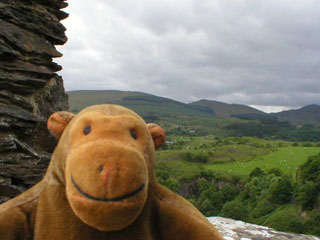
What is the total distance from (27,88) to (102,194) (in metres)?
3.71

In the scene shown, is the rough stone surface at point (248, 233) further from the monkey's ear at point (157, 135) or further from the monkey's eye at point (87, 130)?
the monkey's eye at point (87, 130)

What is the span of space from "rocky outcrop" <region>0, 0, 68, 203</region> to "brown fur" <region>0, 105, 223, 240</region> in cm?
233

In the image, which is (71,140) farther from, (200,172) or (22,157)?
(200,172)

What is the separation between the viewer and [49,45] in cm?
527

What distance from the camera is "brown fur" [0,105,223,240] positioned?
1.51m

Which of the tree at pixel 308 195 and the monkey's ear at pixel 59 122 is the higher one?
the monkey's ear at pixel 59 122

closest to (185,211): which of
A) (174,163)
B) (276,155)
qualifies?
(174,163)

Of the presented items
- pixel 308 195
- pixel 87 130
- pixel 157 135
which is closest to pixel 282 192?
pixel 308 195

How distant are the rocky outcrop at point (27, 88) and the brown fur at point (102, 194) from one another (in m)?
2.33

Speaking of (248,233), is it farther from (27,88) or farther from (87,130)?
(27,88)

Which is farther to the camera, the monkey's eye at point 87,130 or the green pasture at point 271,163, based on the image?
the green pasture at point 271,163

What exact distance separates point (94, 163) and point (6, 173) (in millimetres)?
3004

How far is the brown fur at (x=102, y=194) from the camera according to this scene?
1.51 m

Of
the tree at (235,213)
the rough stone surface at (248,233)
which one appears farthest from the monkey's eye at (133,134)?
the tree at (235,213)
